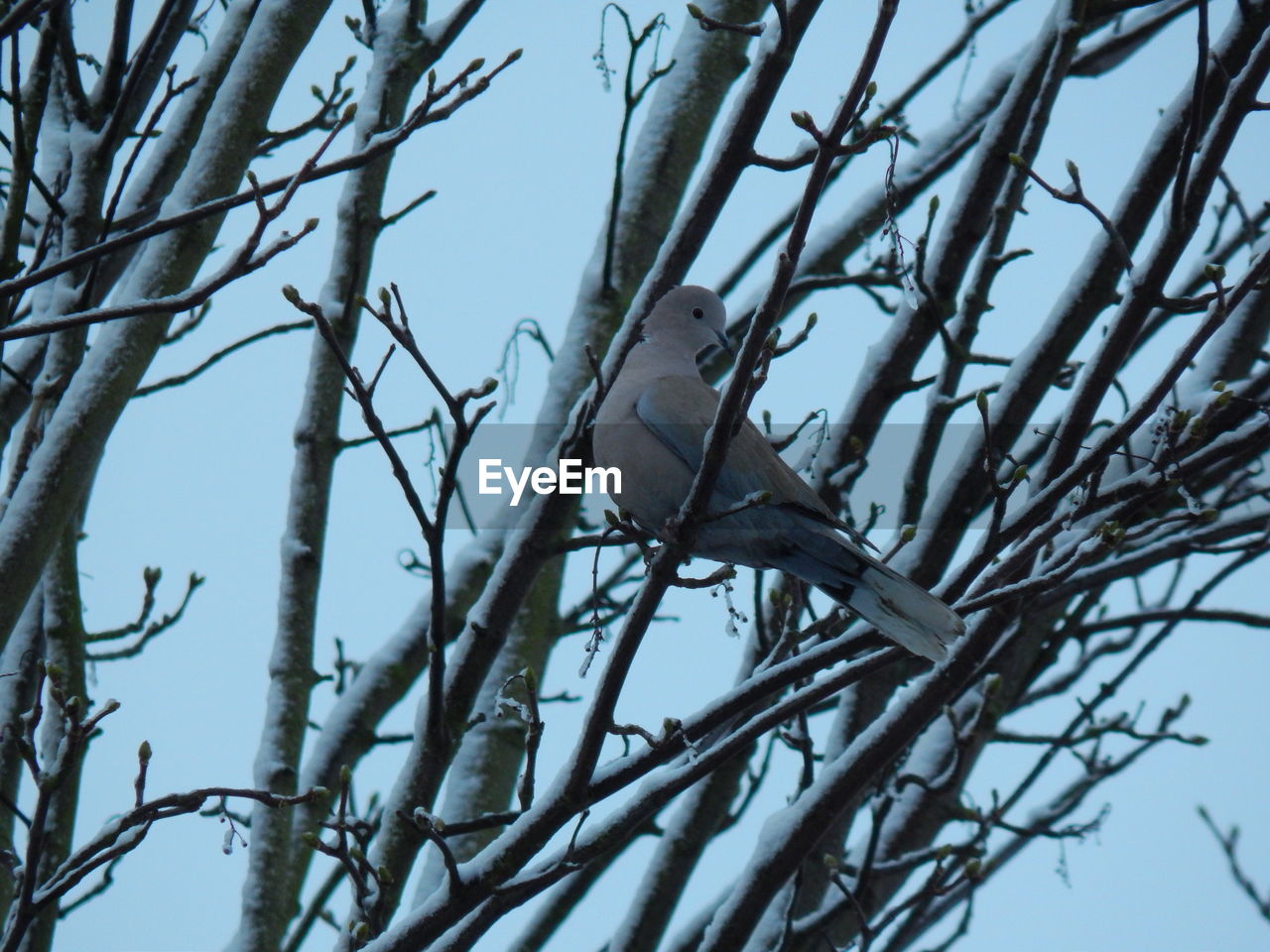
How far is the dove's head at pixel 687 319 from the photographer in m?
3.41

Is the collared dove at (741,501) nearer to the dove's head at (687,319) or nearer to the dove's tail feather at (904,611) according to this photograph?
the dove's tail feather at (904,611)

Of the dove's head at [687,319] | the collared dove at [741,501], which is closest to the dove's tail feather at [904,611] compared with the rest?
the collared dove at [741,501]

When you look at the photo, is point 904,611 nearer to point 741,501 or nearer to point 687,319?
point 741,501

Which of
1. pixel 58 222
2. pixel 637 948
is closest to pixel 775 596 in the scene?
pixel 637 948

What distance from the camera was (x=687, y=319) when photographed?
345cm

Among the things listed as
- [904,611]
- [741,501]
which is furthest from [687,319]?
[904,611]

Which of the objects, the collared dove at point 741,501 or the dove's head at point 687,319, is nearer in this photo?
the collared dove at point 741,501

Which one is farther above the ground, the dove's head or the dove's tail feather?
the dove's head

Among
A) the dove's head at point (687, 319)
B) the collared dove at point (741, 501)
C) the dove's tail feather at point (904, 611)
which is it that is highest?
the dove's head at point (687, 319)

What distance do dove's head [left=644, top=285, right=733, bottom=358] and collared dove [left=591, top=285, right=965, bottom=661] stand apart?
5.7 inches

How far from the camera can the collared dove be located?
254cm

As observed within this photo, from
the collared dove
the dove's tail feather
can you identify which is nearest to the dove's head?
the collared dove

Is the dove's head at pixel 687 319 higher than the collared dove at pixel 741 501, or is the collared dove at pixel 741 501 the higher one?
the dove's head at pixel 687 319

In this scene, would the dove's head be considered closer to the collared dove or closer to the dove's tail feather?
the collared dove
